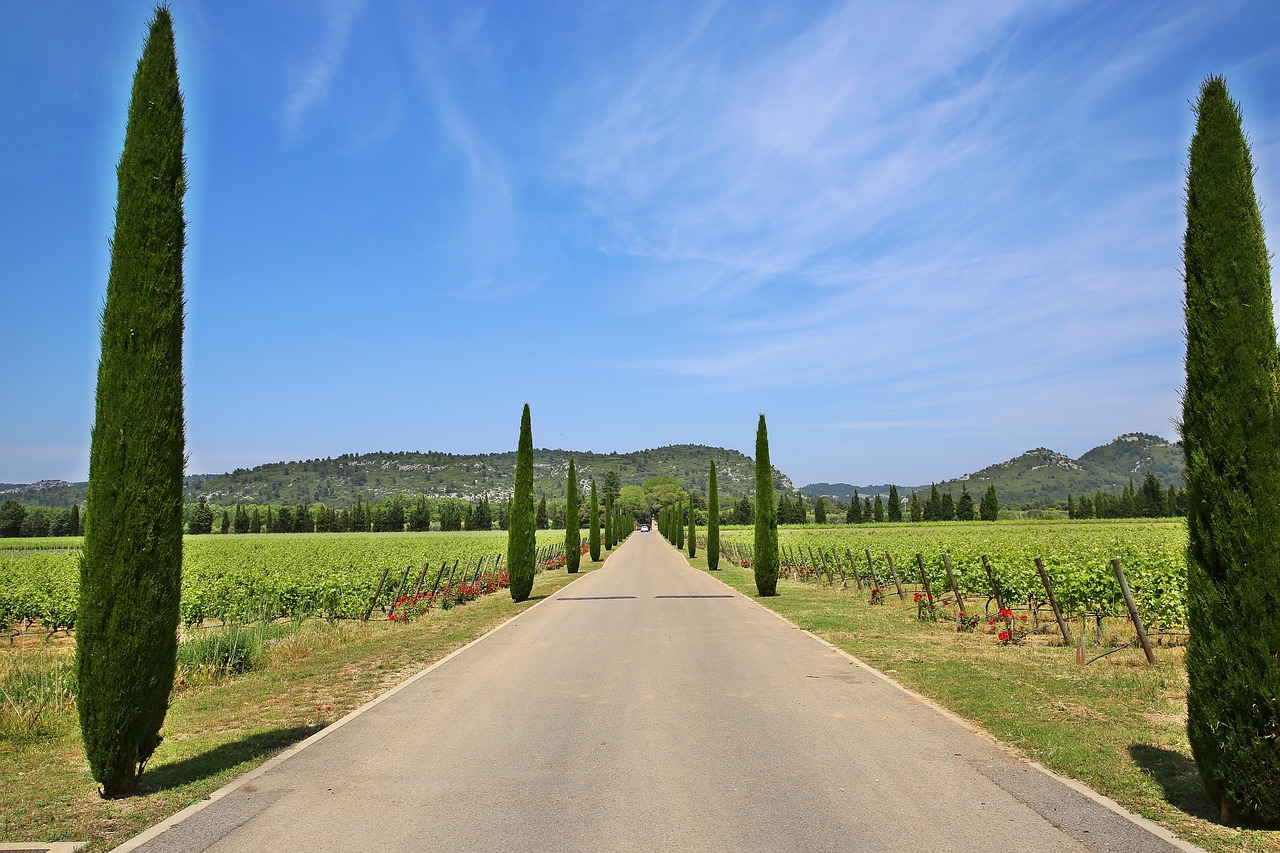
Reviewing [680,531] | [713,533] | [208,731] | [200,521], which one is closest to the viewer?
[208,731]

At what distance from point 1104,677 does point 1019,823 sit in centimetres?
648

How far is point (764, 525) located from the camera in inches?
943

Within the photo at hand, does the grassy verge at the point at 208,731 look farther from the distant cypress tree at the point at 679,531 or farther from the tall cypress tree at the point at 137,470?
the distant cypress tree at the point at 679,531

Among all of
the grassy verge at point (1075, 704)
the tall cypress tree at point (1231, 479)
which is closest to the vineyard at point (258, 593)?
the grassy verge at point (1075, 704)

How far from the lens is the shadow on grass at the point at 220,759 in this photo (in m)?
6.04

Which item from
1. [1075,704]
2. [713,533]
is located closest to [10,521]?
[713,533]

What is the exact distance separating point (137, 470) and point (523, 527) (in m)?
18.0

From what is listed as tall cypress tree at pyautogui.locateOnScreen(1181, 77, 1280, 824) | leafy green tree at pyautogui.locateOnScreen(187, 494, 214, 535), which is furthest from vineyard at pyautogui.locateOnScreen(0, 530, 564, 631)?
leafy green tree at pyautogui.locateOnScreen(187, 494, 214, 535)

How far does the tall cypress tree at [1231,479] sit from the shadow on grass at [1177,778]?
0.62 feet

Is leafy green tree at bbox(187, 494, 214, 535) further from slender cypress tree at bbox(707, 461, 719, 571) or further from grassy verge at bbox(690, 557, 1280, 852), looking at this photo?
grassy verge at bbox(690, 557, 1280, 852)

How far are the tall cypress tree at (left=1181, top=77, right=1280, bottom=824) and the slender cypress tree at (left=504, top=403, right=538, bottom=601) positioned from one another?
18854 mm

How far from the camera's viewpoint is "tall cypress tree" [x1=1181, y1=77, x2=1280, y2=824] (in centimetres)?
490

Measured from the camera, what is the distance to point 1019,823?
4.91 metres

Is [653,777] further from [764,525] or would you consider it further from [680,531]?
[680,531]
